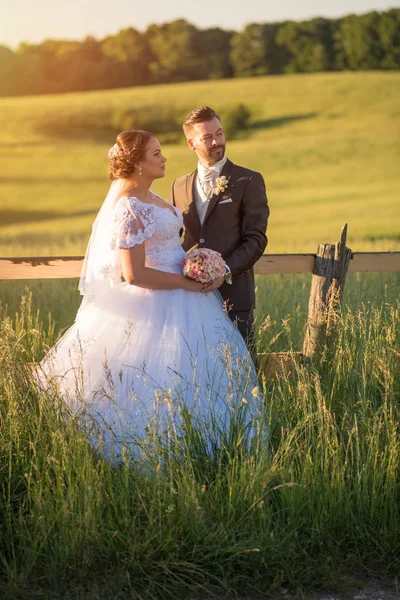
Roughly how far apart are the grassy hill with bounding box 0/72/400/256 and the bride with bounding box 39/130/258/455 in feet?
57.0

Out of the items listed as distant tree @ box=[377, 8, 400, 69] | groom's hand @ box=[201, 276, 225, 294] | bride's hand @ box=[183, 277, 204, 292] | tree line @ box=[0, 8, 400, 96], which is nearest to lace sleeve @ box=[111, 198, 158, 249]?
bride's hand @ box=[183, 277, 204, 292]

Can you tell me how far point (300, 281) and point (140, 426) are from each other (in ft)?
20.5

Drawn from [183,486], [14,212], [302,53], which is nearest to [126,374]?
[183,486]

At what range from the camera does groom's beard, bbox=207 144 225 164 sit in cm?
534

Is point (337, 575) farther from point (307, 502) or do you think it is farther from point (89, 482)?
point (89, 482)

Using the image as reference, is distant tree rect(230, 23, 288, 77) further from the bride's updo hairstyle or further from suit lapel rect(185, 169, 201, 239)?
the bride's updo hairstyle

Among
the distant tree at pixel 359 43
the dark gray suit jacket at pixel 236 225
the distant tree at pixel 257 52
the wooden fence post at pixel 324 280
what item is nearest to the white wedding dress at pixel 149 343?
the dark gray suit jacket at pixel 236 225

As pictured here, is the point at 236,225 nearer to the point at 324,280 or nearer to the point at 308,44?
the point at 324,280

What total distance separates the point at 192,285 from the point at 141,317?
359 millimetres

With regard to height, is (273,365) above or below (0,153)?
below

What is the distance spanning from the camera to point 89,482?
399 centimetres

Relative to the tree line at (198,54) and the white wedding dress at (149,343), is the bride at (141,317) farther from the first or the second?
the tree line at (198,54)

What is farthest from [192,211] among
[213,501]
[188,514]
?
[188,514]

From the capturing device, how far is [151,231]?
16.2 ft
